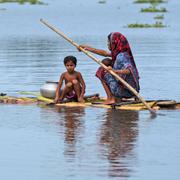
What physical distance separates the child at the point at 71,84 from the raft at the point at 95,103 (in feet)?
0.37

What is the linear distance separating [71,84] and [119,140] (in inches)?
114

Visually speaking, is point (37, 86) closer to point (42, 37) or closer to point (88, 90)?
point (88, 90)

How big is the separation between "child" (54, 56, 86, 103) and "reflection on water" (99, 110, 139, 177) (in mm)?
783

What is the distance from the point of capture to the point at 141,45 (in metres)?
26.7

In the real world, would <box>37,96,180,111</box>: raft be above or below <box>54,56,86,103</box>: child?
below

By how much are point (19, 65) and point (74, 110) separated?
23.4 ft

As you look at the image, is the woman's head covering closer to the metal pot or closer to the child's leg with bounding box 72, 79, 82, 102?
the child's leg with bounding box 72, 79, 82, 102

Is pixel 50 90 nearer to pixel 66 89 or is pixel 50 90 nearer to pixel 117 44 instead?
pixel 66 89

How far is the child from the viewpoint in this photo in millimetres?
14141

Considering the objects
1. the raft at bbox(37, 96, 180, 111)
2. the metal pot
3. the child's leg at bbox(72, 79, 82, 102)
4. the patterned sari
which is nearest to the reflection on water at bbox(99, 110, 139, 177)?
the raft at bbox(37, 96, 180, 111)

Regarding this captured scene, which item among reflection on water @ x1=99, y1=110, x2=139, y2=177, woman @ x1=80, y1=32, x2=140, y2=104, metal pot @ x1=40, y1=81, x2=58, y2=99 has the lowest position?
reflection on water @ x1=99, y1=110, x2=139, y2=177

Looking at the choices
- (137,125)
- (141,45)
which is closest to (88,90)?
(137,125)

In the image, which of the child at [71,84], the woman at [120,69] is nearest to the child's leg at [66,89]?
the child at [71,84]

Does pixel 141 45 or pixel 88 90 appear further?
pixel 141 45
